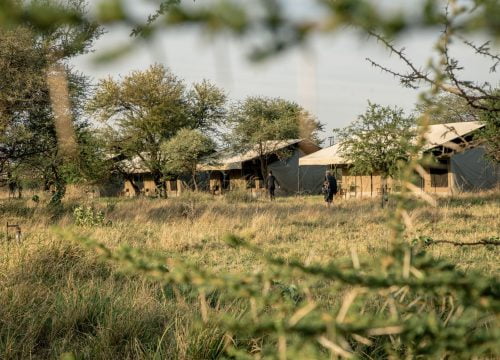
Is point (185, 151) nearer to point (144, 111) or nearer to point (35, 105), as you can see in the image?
point (144, 111)

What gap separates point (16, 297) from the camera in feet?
14.4

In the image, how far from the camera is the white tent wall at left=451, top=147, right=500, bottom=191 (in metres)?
25.4

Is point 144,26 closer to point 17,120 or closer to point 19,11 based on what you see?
point 19,11

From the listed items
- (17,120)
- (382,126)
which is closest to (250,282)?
(17,120)

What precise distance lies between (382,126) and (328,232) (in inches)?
362

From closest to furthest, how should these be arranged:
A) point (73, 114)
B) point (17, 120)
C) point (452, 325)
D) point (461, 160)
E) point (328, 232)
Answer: point (452, 325) < point (328, 232) < point (17, 120) < point (73, 114) < point (461, 160)

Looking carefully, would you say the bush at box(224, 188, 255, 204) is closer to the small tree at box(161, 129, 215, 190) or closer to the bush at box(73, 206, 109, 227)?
the bush at box(73, 206, 109, 227)

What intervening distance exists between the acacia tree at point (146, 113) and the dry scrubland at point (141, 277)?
84.8 feet

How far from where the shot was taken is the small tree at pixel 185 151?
3528cm

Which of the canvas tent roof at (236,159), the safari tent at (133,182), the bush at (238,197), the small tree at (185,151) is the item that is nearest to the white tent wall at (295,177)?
the canvas tent roof at (236,159)

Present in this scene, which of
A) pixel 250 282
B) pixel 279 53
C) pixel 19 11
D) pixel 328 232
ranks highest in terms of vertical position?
pixel 19 11

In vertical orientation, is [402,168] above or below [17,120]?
below

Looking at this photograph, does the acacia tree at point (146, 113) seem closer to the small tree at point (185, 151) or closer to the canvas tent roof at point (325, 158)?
the small tree at point (185, 151)

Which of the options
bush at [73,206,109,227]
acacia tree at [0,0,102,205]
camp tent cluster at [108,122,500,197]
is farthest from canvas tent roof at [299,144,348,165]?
A: bush at [73,206,109,227]
